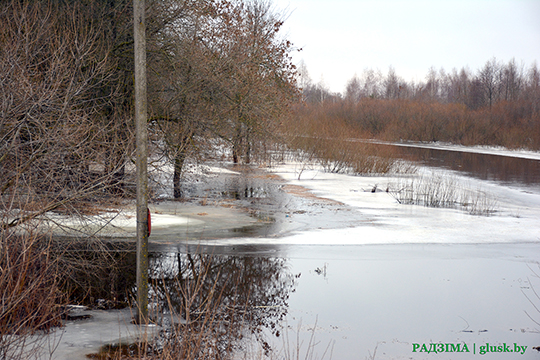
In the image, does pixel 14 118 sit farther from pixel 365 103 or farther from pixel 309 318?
pixel 365 103

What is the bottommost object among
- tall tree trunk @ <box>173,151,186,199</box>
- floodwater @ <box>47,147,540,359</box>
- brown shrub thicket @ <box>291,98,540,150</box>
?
floodwater @ <box>47,147,540,359</box>

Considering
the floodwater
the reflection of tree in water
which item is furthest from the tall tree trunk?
the reflection of tree in water

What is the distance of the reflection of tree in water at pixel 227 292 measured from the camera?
5.88m

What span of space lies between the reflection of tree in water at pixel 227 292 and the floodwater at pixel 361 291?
20 millimetres

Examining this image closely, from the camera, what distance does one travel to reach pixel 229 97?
16656mm

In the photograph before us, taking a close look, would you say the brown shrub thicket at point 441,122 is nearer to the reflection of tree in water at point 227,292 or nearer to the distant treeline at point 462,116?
the distant treeline at point 462,116

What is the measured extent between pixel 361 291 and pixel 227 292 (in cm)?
211

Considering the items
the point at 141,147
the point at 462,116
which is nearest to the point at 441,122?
the point at 462,116

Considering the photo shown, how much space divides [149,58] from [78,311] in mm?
10269

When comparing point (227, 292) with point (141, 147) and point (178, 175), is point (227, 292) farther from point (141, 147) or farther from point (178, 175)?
point (178, 175)

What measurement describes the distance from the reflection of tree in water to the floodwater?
0.02m

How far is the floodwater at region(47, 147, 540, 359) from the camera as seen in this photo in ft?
19.2

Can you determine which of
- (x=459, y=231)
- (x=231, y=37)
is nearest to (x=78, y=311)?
(x=459, y=231)

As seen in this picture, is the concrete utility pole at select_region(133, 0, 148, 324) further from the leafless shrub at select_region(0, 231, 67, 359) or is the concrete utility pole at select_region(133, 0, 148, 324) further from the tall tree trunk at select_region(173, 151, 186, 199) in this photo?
the tall tree trunk at select_region(173, 151, 186, 199)
